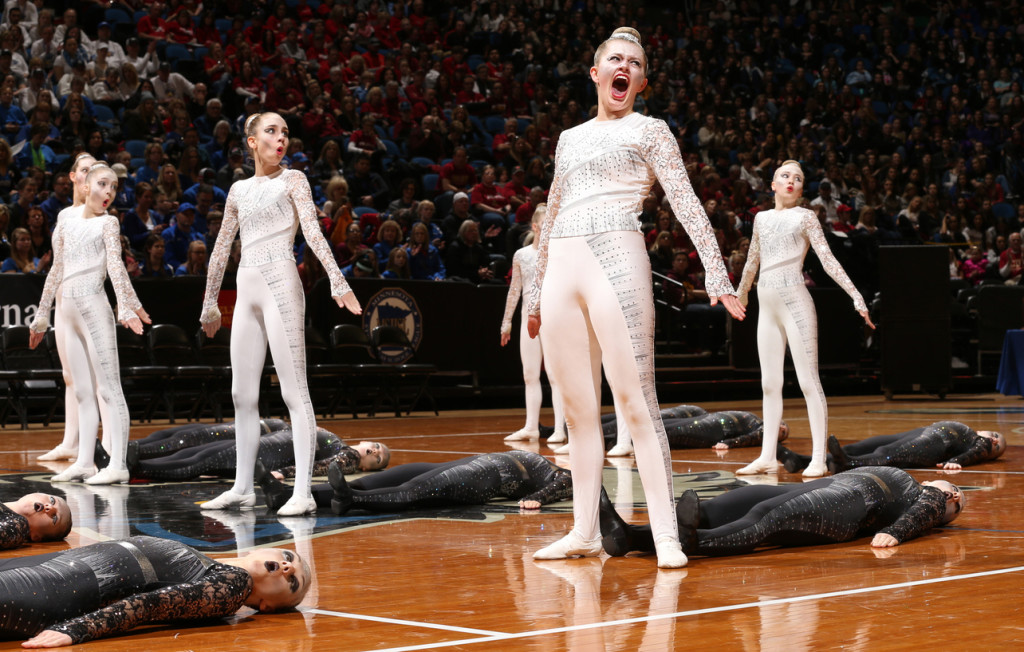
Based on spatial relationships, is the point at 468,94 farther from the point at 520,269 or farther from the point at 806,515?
the point at 806,515

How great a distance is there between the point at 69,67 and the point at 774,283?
1065 centimetres

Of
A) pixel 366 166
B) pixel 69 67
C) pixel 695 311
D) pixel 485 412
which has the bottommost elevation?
pixel 485 412

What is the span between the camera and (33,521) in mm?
5273

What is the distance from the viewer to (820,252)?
827cm

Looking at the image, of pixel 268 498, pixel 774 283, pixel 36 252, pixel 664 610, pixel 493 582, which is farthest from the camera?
pixel 36 252

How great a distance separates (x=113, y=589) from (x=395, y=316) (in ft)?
37.0

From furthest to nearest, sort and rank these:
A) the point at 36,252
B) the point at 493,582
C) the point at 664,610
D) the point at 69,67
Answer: the point at 69,67 < the point at 36,252 < the point at 493,582 < the point at 664,610

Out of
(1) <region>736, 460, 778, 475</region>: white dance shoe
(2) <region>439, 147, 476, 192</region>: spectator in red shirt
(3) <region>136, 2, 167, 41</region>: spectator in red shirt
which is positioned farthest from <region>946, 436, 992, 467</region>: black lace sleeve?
(3) <region>136, 2, 167, 41</region>: spectator in red shirt

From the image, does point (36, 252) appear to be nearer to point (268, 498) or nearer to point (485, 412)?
point (485, 412)

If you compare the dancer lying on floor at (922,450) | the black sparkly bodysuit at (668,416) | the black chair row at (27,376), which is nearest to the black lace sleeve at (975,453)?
the dancer lying on floor at (922,450)

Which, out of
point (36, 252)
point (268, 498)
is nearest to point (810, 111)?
point (36, 252)

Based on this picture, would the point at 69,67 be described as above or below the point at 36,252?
above

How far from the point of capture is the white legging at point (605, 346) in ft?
15.7

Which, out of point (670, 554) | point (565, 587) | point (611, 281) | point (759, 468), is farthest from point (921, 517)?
point (759, 468)
